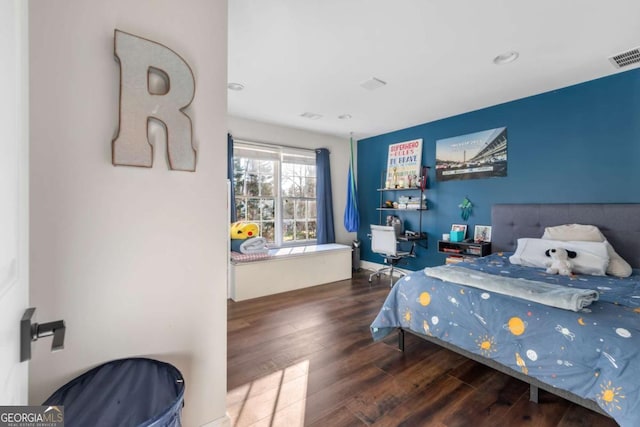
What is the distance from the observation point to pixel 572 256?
8.33ft

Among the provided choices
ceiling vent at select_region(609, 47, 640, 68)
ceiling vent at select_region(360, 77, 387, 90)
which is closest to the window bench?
ceiling vent at select_region(360, 77, 387, 90)

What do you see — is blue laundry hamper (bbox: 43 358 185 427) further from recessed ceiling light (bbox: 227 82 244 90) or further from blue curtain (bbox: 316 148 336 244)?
blue curtain (bbox: 316 148 336 244)

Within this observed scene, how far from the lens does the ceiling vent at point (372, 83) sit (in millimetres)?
2900

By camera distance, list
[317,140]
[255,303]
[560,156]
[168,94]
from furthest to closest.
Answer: [317,140]
[255,303]
[560,156]
[168,94]

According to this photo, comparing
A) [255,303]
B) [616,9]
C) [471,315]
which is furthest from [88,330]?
[616,9]

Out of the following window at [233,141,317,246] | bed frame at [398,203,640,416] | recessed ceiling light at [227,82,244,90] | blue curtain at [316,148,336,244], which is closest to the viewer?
bed frame at [398,203,640,416]

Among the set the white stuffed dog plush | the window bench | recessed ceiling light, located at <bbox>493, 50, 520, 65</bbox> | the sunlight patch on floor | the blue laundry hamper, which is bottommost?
the sunlight patch on floor

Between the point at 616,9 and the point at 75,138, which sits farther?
the point at 616,9

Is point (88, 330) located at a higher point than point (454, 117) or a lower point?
lower

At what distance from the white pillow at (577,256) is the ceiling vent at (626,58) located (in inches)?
63.7

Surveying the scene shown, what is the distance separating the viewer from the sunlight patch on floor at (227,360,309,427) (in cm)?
162

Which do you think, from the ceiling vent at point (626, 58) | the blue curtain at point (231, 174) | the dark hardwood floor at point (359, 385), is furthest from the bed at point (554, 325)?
the blue curtain at point (231, 174)

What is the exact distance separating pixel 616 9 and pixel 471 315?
222 cm

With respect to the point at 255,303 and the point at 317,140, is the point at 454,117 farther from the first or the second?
the point at 255,303
